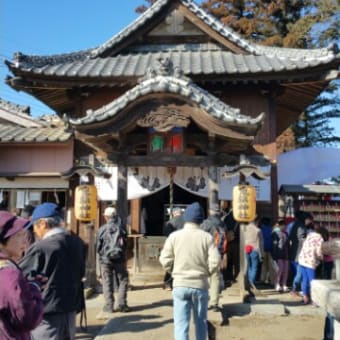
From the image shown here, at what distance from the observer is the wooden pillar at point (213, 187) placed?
923 cm

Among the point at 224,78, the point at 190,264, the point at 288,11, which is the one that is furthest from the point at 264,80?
the point at 288,11

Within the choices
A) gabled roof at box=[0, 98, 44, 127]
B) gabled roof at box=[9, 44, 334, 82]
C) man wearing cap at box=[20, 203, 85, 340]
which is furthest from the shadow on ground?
gabled roof at box=[0, 98, 44, 127]

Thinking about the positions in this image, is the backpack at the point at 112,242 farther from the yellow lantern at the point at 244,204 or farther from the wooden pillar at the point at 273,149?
the wooden pillar at the point at 273,149

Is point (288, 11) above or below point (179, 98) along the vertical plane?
above

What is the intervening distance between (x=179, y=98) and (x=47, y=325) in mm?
5770

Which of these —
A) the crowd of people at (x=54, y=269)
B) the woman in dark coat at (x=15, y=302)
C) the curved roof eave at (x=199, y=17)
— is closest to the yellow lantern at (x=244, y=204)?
the curved roof eave at (x=199, y=17)

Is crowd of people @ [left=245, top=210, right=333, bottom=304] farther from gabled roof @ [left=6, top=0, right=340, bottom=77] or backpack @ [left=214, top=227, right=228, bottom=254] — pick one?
gabled roof @ [left=6, top=0, right=340, bottom=77]

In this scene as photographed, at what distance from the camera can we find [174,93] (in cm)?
864

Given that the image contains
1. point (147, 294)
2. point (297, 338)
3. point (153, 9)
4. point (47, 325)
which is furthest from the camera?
point (153, 9)

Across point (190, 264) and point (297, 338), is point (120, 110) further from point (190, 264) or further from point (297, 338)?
point (297, 338)

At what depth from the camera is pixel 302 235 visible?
9969 mm

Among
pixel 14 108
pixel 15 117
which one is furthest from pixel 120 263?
pixel 14 108

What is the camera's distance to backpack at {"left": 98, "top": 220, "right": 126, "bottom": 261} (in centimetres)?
775

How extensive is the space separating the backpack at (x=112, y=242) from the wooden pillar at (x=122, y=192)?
55.2 inches
